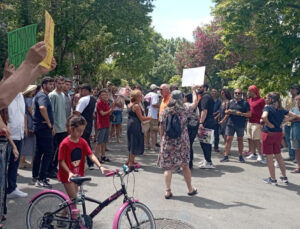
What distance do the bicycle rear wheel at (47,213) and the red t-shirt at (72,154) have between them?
397 millimetres

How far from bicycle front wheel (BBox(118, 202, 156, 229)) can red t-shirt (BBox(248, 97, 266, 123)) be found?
6.11 metres

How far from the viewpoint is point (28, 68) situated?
2123mm

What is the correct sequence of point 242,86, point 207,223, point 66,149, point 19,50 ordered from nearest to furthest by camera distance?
point 19,50, point 66,149, point 207,223, point 242,86

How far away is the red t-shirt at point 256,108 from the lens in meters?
9.33

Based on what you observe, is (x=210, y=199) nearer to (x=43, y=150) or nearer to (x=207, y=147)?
(x=207, y=147)

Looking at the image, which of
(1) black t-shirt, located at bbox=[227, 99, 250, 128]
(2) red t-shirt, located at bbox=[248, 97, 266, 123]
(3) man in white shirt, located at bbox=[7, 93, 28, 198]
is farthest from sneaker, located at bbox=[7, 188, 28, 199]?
(2) red t-shirt, located at bbox=[248, 97, 266, 123]

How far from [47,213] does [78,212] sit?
36 cm

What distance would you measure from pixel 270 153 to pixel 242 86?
22.2ft

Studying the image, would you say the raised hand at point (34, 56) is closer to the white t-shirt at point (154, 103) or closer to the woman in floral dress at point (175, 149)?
the woman in floral dress at point (175, 149)

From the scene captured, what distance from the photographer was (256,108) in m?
9.34

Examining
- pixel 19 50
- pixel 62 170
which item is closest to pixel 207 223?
pixel 62 170

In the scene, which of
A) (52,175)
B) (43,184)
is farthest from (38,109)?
(52,175)

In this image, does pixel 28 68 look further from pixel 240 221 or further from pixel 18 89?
pixel 240 221

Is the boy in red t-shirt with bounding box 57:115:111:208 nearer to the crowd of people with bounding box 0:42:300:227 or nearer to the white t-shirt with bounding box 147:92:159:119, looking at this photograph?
the crowd of people with bounding box 0:42:300:227
